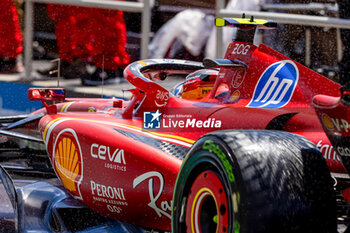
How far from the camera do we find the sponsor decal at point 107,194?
9.35 ft

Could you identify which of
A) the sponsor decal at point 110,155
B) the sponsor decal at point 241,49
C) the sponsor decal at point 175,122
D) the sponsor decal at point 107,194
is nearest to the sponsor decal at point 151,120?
the sponsor decal at point 175,122

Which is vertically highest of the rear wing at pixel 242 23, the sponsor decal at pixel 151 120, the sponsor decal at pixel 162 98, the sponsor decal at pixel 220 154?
the rear wing at pixel 242 23

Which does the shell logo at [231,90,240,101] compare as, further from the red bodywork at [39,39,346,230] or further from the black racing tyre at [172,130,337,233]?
the black racing tyre at [172,130,337,233]

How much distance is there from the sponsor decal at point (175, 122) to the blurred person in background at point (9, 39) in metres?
Result: 3.94

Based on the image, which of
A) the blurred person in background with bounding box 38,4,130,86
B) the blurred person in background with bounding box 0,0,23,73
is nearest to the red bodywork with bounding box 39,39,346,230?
the blurred person in background with bounding box 38,4,130,86

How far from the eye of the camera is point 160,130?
3.05m

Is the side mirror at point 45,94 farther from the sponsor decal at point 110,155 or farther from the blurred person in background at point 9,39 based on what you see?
the blurred person in background at point 9,39

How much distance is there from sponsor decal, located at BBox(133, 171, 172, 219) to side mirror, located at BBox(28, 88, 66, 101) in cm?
126

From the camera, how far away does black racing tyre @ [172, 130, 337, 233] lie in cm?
186

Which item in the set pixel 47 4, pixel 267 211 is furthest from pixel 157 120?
pixel 47 4

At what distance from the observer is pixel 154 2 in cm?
643

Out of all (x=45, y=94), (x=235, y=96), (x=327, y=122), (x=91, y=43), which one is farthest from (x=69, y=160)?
(x=91, y=43)

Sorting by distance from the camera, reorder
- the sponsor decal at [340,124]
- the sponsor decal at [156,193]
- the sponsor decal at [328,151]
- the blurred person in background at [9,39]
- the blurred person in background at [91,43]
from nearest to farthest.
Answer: the sponsor decal at [340,124] → the sponsor decal at [328,151] → the sponsor decal at [156,193] → the blurred person in background at [91,43] → the blurred person in background at [9,39]

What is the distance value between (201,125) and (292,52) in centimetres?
344
